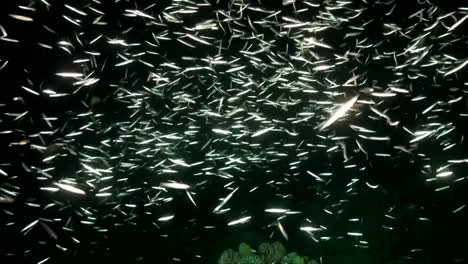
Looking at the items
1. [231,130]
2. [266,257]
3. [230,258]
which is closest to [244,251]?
[230,258]

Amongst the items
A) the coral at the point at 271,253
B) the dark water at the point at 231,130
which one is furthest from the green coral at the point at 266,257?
the dark water at the point at 231,130

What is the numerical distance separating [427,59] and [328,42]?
2.27 meters

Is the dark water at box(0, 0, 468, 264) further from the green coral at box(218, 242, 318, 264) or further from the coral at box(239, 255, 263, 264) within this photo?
the coral at box(239, 255, 263, 264)

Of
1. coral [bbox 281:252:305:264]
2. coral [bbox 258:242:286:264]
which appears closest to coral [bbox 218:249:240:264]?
coral [bbox 258:242:286:264]

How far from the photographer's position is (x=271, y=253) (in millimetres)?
5816

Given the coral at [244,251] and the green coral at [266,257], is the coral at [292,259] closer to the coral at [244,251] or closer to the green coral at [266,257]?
the green coral at [266,257]

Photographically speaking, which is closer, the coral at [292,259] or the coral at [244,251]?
the coral at [292,259]

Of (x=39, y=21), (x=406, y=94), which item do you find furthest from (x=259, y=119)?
(x=39, y=21)

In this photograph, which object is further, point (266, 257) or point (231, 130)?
point (231, 130)

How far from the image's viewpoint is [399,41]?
342 inches

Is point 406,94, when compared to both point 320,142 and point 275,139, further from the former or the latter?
point 275,139

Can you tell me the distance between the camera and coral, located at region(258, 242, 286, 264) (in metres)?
5.76

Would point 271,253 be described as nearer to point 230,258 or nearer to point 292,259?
point 292,259

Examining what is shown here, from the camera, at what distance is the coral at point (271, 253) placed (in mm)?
5762
